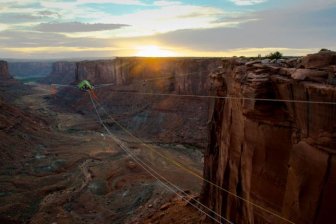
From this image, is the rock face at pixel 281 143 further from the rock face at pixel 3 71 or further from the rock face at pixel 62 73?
the rock face at pixel 62 73

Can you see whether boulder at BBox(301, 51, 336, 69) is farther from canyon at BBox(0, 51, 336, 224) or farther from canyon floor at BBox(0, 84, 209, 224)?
canyon floor at BBox(0, 84, 209, 224)

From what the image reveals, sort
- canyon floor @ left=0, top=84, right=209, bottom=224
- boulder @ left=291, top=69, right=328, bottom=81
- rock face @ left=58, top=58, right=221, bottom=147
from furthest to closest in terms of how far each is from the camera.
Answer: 1. rock face @ left=58, top=58, right=221, bottom=147
2. canyon floor @ left=0, top=84, right=209, bottom=224
3. boulder @ left=291, top=69, right=328, bottom=81

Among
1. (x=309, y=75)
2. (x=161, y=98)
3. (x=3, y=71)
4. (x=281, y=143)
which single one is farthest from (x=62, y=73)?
(x=309, y=75)

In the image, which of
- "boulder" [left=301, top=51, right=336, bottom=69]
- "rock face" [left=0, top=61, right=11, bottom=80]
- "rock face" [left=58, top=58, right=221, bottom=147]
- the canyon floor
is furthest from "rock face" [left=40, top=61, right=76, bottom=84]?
"boulder" [left=301, top=51, right=336, bottom=69]

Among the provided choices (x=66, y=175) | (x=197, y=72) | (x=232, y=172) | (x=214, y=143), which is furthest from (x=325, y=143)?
(x=197, y=72)

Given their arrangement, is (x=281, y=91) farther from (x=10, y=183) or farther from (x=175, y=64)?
(x=175, y=64)

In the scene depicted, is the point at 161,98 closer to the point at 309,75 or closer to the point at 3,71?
the point at 309,75

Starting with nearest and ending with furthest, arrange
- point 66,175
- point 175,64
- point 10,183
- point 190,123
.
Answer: point 10,183 < point 66,175 < point 190,123 < point 175,64
